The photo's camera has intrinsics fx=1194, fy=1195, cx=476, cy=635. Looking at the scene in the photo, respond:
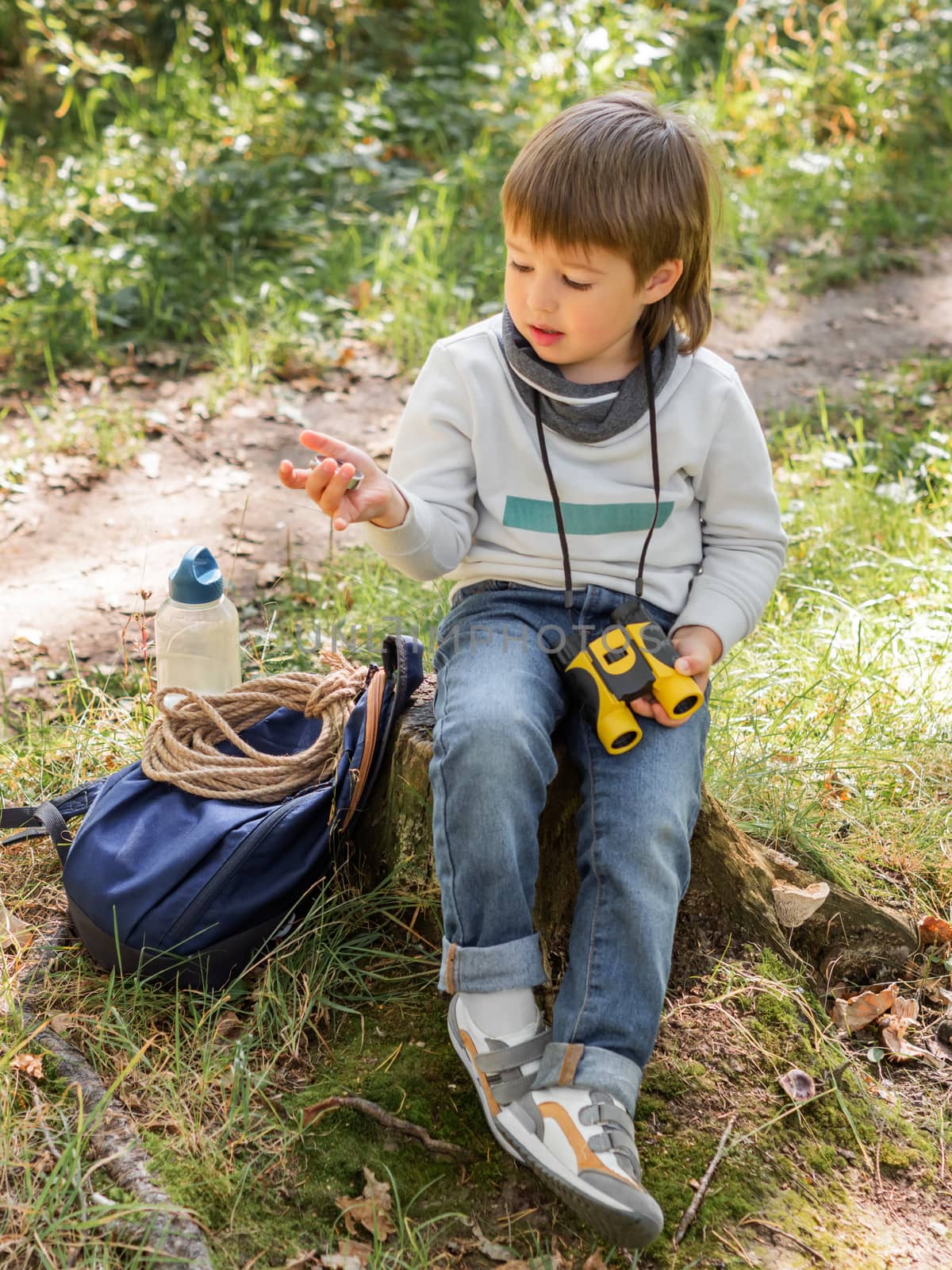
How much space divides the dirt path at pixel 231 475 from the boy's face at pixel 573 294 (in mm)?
1286

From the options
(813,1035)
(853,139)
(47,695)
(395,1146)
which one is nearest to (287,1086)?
(395,1146)

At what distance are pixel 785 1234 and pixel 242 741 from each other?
1.26 meters

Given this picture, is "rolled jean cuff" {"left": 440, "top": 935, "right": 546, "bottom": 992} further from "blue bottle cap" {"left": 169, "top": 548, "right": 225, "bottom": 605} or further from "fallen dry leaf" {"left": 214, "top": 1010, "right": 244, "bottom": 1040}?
"blue bottle cap" {"left": 169, "top": 548, "right": 225, "bottom": 605}

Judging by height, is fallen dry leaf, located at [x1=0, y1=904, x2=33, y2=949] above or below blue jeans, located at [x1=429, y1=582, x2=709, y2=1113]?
below

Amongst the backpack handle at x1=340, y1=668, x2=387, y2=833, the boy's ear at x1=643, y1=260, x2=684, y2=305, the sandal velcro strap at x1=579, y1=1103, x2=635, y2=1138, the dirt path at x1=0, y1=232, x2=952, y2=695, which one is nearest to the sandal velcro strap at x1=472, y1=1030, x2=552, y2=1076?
the sandal velcro strap at x1=579, y1=1103, x2=635, y2=1138

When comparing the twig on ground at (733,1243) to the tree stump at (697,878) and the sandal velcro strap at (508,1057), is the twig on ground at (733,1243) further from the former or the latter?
the tree stump at (697,878)

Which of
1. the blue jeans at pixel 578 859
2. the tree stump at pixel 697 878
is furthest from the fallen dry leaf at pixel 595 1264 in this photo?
the tree stump at pixel 697 878

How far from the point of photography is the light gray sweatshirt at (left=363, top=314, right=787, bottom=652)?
216 cm

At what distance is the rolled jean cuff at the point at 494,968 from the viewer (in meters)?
1.84

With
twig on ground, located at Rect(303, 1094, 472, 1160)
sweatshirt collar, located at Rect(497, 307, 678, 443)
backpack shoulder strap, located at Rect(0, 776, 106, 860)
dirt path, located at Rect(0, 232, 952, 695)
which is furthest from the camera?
dirt path, located at Rect(0, 232, 952, 695)

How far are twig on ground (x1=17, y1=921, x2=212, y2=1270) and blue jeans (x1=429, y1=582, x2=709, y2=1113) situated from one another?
0.50 meters

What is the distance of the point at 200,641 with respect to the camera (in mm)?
2541

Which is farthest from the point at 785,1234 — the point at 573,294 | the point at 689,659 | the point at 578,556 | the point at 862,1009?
the point at 573,294

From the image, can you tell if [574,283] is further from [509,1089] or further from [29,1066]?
[29,1066]
